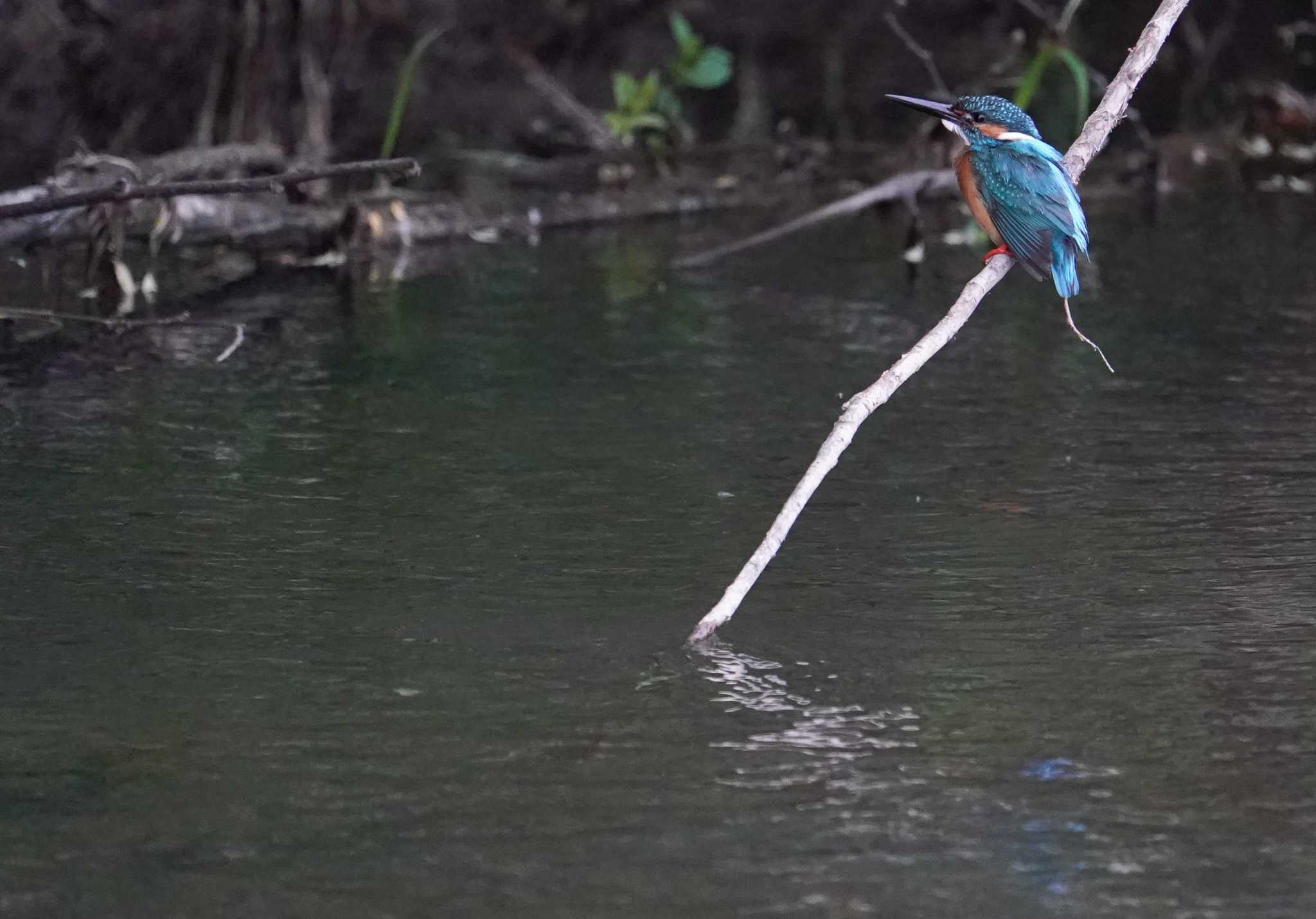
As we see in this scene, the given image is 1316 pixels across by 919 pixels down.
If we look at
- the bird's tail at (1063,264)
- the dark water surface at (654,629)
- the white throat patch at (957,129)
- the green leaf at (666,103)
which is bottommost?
the dark water surface at (654,629)

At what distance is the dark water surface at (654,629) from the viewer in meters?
2.71

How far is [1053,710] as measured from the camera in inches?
128

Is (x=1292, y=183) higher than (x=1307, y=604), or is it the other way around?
(x=1292, y=183)

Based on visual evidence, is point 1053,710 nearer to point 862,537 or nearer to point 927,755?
point 927,755

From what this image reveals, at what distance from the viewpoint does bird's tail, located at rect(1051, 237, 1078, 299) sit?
4340 mm

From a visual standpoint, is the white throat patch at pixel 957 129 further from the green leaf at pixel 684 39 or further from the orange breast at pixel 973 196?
the green leaf at pixel 684 39

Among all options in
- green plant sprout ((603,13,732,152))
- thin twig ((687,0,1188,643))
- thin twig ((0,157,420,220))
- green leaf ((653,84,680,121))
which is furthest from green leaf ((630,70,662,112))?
thin twig ((687,0,1188,643))

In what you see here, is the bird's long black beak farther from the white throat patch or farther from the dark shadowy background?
the dark shadowy background

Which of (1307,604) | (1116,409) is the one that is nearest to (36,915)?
(1307,604)

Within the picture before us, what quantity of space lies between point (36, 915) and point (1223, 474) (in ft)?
10.4

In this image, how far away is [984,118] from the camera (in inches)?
179

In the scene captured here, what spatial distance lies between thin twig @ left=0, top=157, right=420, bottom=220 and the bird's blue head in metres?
1.27

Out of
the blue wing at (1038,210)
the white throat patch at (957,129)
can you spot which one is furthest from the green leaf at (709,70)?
the blue wing at (1038,210)

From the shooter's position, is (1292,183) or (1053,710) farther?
(1292,183)
